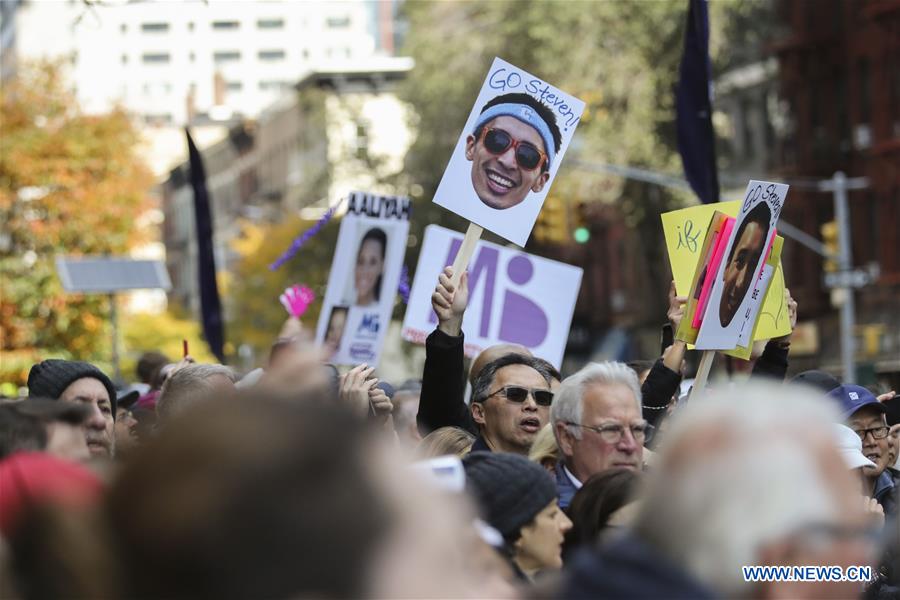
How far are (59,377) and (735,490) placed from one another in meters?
5.31

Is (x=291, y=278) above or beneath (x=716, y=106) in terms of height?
beneath

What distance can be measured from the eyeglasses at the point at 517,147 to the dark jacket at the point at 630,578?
544 centimetres

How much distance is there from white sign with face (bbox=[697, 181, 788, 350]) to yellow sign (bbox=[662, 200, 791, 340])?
1.75 ft

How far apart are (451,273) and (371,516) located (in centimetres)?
512

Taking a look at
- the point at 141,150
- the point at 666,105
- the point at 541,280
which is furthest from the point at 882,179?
the point at 541,280

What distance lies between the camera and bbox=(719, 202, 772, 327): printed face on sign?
766cm

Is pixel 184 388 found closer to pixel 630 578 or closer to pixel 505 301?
pixel 630 578

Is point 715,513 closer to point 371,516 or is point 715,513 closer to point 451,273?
point 371,516

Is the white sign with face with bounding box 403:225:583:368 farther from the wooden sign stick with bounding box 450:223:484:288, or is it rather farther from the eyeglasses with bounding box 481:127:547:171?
the wooden sign stick with bounding box 450:223:484:288

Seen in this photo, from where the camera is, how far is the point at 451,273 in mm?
7422

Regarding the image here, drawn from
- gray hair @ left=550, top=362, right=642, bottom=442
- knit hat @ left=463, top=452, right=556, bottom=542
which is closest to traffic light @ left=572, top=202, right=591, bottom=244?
gray hair @ left=550, top=362, right=642, bottom=442

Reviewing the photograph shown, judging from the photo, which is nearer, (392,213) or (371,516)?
(371,516)

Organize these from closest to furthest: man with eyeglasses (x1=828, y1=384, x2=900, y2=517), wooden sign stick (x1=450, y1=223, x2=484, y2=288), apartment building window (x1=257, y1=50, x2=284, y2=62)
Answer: wooden sign stick (x1=450, y1=223, x2=484, y2=288) < man with eyeglasses (x1=828, y1=384, x2=900, y2=517) < apartment building window (x1=257, y1=50, x2=284, y2=62)

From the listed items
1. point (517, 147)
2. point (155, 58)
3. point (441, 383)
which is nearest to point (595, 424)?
point (441, 383)
